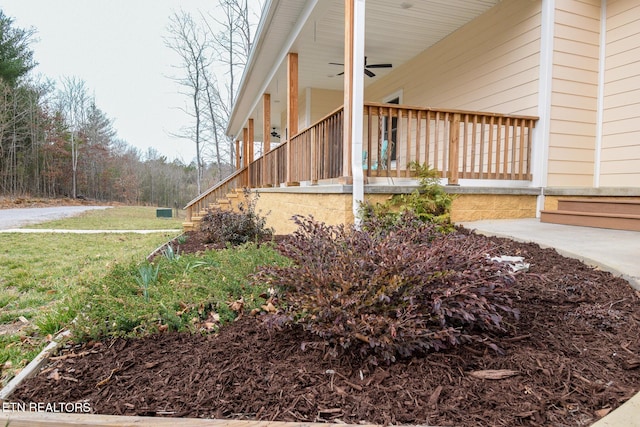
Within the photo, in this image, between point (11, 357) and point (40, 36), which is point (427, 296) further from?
point (40, 36)

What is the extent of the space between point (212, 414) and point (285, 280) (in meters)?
0.80

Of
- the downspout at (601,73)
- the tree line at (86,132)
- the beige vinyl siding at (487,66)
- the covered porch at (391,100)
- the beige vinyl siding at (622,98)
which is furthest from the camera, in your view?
the tree line at (86,132)

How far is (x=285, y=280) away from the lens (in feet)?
6.71

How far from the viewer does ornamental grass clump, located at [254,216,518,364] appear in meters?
1.62

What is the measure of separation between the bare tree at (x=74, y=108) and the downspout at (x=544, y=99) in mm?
27117

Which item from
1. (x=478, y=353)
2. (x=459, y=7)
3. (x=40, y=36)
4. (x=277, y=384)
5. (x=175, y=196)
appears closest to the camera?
(x=277, y=384)

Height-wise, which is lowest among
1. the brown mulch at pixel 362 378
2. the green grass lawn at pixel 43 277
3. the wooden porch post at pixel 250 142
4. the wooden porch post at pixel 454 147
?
the green grass lawn at pixel 43 277

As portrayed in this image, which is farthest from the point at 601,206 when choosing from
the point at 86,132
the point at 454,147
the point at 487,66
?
the point at 86,132

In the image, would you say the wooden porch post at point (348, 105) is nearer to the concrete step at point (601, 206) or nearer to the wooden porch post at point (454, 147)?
the wooden porch post at point (454, 147)

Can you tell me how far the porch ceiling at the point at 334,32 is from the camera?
213 inches

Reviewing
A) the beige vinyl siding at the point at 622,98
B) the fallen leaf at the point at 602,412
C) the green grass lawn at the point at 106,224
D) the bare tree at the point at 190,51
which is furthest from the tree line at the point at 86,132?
the fallen leaf at the point at 602,412

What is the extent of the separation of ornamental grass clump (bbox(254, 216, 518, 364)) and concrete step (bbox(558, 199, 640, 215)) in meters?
3.17

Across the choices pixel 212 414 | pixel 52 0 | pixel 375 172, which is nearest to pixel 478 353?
pixel 212 414

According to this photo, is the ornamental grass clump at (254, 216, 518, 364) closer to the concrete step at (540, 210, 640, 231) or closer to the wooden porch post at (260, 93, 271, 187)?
the concrete step at (540, 210, 640, 231)
